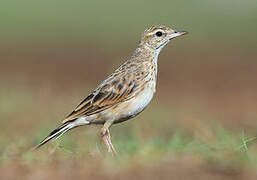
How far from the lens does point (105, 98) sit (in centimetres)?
698

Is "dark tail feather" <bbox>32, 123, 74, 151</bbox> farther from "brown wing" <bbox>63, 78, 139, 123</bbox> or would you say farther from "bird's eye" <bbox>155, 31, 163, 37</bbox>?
"bird's eye" <bbox>155, 31, 163, 37</bbox>

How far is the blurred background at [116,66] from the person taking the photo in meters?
5.18

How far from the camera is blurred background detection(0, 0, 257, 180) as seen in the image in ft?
17.0

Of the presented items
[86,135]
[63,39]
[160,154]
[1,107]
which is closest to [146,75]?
[86,135]

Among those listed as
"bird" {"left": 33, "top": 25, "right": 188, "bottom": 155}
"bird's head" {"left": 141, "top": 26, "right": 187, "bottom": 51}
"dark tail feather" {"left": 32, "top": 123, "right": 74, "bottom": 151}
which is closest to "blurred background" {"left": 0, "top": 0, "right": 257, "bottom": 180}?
"dark tail feather" {"left": 32, "top": 123, "right": 74, "bottom": 151}

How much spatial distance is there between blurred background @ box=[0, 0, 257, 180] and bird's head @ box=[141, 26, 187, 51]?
1.02m

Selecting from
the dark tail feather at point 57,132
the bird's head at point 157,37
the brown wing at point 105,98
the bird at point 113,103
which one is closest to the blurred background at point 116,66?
the dark tail feather at point 57,132

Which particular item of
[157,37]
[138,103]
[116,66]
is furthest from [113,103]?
[116,66]

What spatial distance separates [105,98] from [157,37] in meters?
1.35

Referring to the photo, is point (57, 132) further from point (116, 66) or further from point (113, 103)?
point (116, 66)

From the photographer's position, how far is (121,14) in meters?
28.7

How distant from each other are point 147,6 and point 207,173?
27.3 metres

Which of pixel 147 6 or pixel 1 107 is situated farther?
pixel 147 6

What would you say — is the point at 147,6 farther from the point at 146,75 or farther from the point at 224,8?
the point at 146,75
